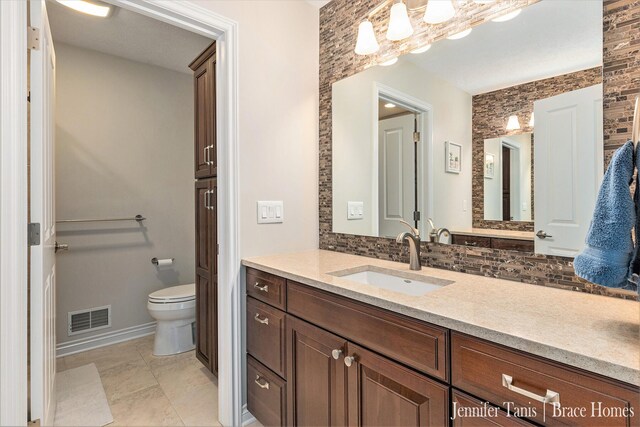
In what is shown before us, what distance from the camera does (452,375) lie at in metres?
0.87

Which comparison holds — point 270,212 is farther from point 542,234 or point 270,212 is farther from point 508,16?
point 508,16

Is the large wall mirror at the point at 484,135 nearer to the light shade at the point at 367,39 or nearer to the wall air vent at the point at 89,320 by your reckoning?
the light shade at the point at 367,39

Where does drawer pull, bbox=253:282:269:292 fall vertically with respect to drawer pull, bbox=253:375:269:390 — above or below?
above

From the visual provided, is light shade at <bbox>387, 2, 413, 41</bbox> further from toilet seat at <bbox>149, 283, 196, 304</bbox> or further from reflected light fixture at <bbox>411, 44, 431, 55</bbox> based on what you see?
toilet seat at <bbox>149, 283, 196, 304</bbox>

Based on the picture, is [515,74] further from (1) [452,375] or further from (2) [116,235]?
(2) [116,235]

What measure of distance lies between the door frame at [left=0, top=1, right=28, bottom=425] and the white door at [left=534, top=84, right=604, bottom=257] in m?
1.86

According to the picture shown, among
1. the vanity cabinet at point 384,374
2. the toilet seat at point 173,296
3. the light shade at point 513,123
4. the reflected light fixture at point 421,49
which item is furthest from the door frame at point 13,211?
the light shade at point 513,123

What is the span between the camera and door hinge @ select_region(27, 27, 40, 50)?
4.00 ft

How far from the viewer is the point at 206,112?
2.11 metres

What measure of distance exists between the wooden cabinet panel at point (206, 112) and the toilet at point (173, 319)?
97cm

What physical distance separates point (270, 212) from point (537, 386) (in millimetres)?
1381

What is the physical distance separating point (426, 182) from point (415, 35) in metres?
0.72

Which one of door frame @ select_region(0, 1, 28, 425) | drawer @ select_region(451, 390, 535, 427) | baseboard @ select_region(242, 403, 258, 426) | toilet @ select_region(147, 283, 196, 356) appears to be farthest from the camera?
toilet @ select_region(147, 283, 196, 356)

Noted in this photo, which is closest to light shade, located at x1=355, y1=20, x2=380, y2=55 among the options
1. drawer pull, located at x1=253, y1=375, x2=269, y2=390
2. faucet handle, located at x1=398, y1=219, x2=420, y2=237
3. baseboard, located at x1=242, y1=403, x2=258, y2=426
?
faucet handle, located at x1=398, y1=219, x2=420, y2=237
